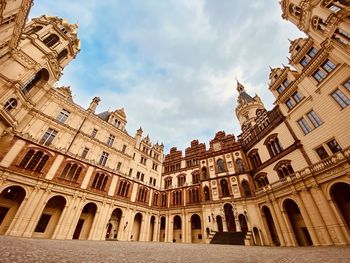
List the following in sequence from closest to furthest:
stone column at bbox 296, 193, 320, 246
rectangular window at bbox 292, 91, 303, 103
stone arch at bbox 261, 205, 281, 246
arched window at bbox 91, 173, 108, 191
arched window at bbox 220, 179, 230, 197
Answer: stone column at bbox 296, 193, 320, 246 < stone arch at bbox 261, 205, 281, 246 < rectangular window at bbox 292, 91, 303, 103 < arched window at bbox 91, 173, 108, 191 < arched window at bbox 220, 179, 230, 197

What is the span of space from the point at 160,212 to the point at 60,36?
121 feet

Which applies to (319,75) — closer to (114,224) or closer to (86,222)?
(114,224)

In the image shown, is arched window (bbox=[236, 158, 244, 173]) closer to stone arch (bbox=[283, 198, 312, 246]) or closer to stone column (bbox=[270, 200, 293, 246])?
stone column (bbox=[270, 200, 293, 246])

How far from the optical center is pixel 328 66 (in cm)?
1767

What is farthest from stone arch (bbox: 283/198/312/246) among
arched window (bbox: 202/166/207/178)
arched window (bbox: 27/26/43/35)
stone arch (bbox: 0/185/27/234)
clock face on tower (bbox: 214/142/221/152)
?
arched window (bbox: 27/26/43/35)

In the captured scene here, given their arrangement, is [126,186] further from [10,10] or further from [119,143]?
[10,10]

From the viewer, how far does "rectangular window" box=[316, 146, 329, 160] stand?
54.1 feet

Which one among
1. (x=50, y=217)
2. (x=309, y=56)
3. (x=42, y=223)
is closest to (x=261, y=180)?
(x=309, y=56)

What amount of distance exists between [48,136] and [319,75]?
36.3 meters

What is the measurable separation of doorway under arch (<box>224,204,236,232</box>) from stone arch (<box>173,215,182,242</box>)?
10403mm

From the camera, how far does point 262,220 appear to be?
21.7 metres

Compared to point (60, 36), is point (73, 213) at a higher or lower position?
lower

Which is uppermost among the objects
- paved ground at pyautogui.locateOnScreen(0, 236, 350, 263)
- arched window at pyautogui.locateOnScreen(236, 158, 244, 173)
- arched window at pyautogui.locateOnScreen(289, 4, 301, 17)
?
arched window at pyautogui.locateOnScreen(289, 4, 301, 17)

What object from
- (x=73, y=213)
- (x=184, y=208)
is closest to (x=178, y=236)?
(x=184, y=208)
